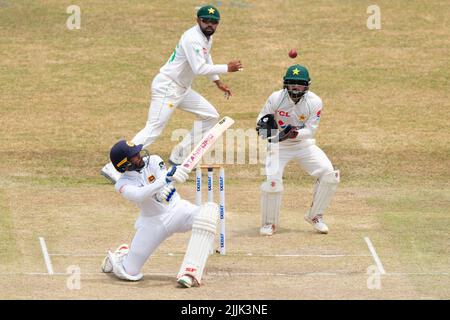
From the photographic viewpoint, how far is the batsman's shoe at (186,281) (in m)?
12.0

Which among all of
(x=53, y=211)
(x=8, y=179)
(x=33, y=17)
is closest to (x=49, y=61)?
(x=33, y=17)

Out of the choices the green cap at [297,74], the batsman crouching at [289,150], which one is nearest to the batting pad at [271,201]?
the batsman crouching at [289,150]

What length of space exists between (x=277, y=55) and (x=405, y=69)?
2.38 m

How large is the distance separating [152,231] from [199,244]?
60 cm

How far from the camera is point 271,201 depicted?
14.4 metres

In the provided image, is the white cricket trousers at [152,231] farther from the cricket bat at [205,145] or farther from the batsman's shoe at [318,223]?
the batsman's shoe at [318,223]

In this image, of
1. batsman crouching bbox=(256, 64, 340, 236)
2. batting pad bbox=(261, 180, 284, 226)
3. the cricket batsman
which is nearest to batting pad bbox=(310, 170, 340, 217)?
batsman crouching bbox=(256, 64, 340, 236)

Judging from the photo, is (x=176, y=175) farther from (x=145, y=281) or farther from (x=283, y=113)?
(x=283, y=113)

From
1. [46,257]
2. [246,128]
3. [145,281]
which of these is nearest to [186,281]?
[145,281]

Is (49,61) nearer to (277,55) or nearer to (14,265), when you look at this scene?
(277,55)

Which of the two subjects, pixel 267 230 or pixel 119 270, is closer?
pixel 119 270

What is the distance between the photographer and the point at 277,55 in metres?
22.2

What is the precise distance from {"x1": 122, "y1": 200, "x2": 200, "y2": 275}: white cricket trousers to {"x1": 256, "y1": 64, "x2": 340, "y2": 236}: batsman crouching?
2.10 metres

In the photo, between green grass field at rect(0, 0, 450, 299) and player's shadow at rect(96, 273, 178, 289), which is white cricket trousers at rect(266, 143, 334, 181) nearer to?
green grass field at rect(0, 0, 450, 299)
